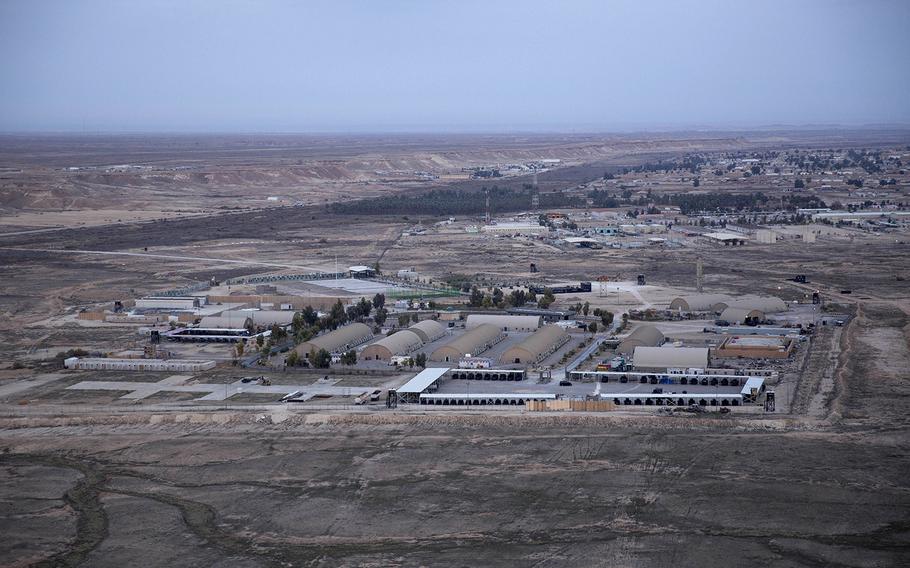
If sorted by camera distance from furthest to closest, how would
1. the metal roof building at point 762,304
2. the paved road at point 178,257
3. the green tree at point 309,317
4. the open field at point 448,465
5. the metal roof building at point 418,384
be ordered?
the paved road at point 178,257
the metal roof building at point 762,304
the green tree at point 309,317
the metal roof building at point 418,384
the open field at point 448,465

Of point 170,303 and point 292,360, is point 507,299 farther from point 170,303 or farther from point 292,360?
point 170,303

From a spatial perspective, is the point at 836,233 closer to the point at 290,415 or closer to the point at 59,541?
the point at 290,415

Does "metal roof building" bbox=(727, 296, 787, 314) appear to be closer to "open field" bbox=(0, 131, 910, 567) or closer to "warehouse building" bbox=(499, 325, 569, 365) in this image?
"open field" bbox=(0, 131, 910, 567)

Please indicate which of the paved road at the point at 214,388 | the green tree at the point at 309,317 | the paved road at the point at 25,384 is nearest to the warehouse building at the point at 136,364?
the paved road at the point at 25,384

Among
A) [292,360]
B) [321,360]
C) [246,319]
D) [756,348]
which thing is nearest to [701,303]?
[756,348]

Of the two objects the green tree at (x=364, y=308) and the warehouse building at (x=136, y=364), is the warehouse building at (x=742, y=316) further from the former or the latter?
Answer: the warehouse building at (x=136, y=364)

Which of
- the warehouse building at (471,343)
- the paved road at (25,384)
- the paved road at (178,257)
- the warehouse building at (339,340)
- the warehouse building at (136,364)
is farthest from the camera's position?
the paved road at (178,257)

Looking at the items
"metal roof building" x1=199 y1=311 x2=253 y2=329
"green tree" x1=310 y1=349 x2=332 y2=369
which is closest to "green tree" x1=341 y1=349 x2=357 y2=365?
"green tree" x1=310 y1=349 x2=332 y2=369
